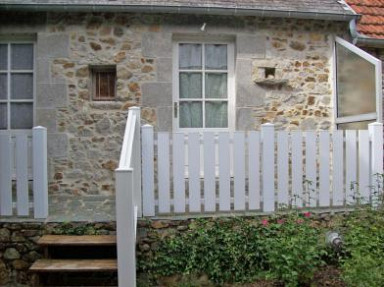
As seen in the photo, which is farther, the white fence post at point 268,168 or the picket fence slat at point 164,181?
the white fence post at point 268,168

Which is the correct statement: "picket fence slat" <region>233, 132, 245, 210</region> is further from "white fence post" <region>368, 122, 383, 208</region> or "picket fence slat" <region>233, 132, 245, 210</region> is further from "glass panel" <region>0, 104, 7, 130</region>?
"glass panel" <region>0, 104, 7, 130</region>

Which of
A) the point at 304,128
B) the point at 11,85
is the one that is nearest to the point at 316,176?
the point at 304,128

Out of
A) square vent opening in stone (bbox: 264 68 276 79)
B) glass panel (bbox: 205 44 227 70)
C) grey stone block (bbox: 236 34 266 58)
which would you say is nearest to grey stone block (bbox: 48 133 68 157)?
glass panel (bbox: 205 44 227 70)

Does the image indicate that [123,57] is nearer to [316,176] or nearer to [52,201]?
[52,201]

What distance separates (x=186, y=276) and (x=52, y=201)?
2.39 m

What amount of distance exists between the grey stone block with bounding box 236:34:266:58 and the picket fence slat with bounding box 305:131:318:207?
2.05 meters

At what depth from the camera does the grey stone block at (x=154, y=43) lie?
632 cm

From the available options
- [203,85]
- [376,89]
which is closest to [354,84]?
[376,89]

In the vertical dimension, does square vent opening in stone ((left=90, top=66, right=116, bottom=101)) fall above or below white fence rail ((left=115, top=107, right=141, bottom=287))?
above

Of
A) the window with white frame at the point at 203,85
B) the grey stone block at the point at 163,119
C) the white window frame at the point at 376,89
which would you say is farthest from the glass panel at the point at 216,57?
the white window frame at the point at 376,89

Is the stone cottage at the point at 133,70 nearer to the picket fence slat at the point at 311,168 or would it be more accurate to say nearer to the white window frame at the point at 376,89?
the white window frame at the point at 376,89

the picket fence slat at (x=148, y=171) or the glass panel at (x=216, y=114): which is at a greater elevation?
the glass panel at (x=216, y=114)

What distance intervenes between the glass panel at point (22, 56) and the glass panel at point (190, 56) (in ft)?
7.37

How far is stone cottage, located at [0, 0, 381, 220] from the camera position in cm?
625
